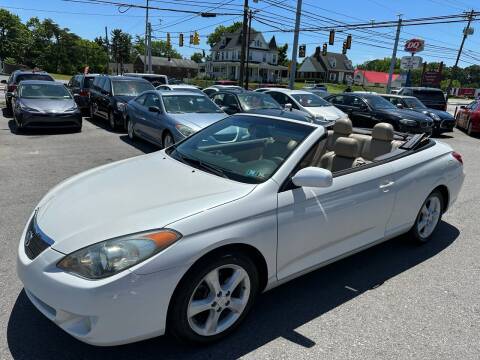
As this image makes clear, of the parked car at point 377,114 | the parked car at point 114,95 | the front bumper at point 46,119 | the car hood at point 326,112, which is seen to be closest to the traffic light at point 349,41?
the parked car at point 377,114

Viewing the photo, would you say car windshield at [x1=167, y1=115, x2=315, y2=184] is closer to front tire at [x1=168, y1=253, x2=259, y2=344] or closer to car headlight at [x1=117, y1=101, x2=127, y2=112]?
front tire at [x1=168, y1=253, x2=259, y2=344]

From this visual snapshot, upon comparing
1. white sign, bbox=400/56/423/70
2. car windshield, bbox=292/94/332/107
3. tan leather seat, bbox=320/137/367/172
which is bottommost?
car windshield, bbox=292/94/332/107

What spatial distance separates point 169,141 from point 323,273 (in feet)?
17.9

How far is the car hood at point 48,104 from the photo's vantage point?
10.7 meters

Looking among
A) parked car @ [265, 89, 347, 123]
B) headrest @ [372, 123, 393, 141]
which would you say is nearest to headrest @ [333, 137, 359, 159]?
headrest @ [372, 123, 393, 141]

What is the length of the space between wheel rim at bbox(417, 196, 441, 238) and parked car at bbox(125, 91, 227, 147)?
15.9ft

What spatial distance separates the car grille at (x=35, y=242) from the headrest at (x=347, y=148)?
8.28ft

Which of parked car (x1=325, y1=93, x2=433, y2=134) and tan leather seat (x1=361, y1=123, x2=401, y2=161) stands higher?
tan leather seat (x1=361, y1=123, x2=401, y2=161)

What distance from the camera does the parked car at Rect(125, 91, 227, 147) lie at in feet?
27.0

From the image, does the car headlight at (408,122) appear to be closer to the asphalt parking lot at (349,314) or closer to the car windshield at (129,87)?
the car windshield at (129,87)

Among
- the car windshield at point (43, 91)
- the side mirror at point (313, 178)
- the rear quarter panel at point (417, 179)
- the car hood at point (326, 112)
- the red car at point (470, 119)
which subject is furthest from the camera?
the red car at point (470, 119)

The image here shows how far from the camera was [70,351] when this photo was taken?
98.7 inches

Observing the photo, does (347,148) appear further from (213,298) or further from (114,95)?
(114,95)

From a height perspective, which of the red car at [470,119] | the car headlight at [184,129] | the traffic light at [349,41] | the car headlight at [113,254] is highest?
the traffic light at [349,41]
